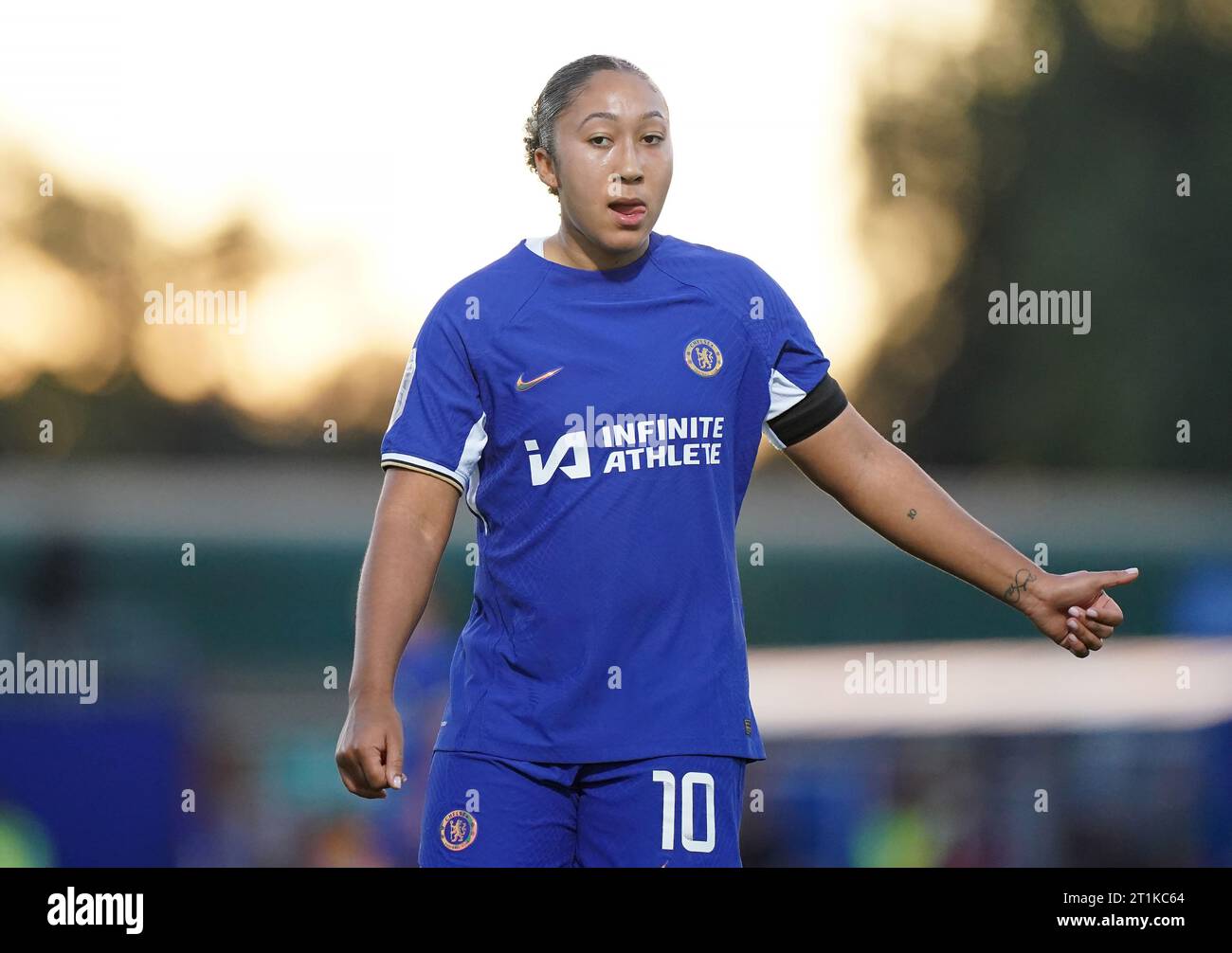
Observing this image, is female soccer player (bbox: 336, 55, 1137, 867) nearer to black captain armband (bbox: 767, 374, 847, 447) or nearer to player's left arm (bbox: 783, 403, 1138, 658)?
black captain armband (bbox: 767, 374, 847, 447)

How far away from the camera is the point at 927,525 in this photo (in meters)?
3.71

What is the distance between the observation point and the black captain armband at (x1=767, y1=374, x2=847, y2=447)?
3627 mm

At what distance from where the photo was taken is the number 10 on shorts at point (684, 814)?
3.27 meters

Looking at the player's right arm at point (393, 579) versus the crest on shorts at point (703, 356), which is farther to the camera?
the crest on shorts at point (703, 356)

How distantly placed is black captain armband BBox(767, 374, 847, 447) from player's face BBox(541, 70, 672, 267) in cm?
48

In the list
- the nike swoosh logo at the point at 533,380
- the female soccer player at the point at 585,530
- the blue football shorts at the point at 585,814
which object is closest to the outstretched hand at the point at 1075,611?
the female soccer player at the point at 585,530

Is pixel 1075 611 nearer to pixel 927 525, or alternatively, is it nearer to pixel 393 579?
pixel 927 525

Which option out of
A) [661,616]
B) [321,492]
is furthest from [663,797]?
[321,492]

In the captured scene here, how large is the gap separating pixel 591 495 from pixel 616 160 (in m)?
0.67

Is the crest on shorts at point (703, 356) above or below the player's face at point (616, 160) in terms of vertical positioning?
below

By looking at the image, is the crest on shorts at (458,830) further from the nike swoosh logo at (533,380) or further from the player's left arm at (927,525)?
the player's left arm at (927,525)

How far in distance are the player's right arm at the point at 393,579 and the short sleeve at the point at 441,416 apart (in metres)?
0.04

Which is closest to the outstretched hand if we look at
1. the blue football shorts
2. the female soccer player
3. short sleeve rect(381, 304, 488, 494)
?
the female soccer player

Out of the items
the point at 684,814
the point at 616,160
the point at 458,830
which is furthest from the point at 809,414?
the point at 458,830
